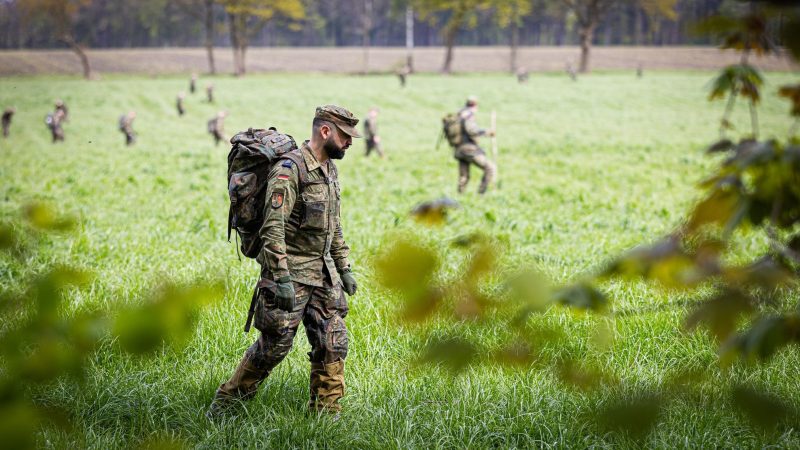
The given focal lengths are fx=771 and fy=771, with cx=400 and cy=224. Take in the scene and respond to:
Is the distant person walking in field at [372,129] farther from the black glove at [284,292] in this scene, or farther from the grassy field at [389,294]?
the black glove at [284,292]

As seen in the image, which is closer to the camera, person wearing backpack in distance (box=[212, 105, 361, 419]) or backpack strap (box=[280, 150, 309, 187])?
person wearing backpack in distance (box=[212, 105, 361, 419])

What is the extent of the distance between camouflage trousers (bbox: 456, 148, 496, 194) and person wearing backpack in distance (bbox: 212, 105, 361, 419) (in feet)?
35.4

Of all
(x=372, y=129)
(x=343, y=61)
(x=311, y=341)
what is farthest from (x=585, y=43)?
(x=311, y=341)

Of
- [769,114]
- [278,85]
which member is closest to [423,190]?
[769,114]

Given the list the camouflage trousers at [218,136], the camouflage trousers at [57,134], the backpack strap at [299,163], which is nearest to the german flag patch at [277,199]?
the backpack strap at [299,163]

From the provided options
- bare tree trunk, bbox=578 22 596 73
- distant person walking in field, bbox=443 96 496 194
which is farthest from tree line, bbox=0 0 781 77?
distant person walking in field, bbox=443 96 496 194

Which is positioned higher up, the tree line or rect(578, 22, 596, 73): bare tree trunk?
the tree line

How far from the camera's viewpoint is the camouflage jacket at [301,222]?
436 centimetres

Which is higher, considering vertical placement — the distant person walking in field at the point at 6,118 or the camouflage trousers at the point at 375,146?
the distant person walking in field at the point at 6,118

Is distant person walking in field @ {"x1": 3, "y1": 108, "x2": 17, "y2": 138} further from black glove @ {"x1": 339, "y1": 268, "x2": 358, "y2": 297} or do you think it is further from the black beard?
the black beard

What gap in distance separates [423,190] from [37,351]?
48.6ft

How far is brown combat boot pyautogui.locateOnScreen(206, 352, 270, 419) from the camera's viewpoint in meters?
4.64

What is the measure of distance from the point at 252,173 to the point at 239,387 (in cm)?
130

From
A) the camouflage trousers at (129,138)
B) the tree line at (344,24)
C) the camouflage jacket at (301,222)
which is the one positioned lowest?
the camouflage trousers at (129,138)
